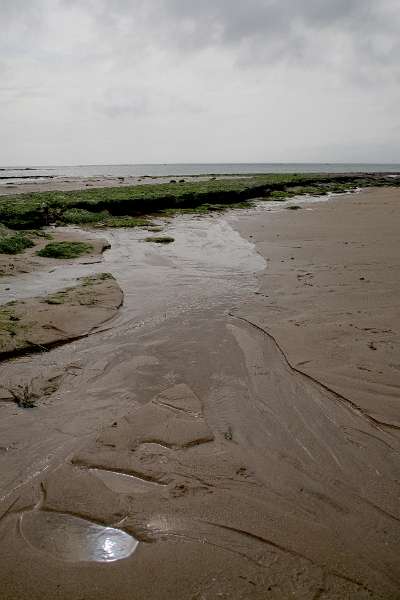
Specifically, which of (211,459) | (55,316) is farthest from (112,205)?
(211,459)

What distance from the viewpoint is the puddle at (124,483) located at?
304 centimetres

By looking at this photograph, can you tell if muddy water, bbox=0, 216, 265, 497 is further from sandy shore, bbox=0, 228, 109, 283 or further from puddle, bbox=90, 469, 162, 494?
puddle, bbox=90, 469, 162, 494

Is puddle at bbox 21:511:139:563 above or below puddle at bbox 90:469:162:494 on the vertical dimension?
below

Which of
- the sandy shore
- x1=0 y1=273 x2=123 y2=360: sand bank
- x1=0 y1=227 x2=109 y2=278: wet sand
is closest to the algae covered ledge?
the sandy shore

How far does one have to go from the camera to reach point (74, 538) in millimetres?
2652

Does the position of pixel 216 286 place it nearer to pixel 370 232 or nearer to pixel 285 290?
pixel 285 290

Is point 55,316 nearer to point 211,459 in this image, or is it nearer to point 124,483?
point 124,483

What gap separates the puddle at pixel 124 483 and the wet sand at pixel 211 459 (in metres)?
0.01

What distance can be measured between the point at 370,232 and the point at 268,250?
4554 mm

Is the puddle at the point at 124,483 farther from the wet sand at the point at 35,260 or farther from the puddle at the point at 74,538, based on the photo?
the wet sand at the point at 35,260

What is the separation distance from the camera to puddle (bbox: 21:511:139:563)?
8.30ft

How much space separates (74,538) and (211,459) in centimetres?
122

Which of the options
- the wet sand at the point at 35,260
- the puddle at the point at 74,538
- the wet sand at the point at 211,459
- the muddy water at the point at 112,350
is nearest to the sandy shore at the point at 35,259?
the wet sand at the point at 35,260

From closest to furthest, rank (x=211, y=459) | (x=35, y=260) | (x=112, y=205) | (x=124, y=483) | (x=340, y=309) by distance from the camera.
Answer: (x=124, y=483) → (x=211, y=459) → (x=340, y=309) → (x=35, y=260) → (x=112, y=205)
